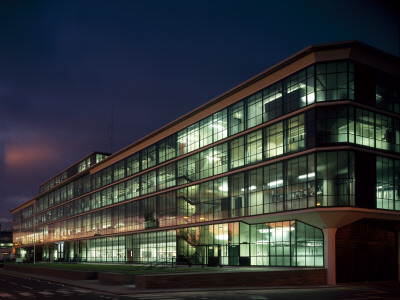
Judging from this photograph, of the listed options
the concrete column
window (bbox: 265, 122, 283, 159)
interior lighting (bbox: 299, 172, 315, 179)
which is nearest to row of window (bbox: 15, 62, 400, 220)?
window (bbox: 265, 122, 283, 159)

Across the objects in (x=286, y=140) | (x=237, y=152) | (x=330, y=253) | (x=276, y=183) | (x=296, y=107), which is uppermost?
(x=296, y=107)

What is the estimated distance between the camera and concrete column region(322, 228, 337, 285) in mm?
35594

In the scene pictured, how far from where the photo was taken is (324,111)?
122ft

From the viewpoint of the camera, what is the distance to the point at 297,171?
3872 centimetres

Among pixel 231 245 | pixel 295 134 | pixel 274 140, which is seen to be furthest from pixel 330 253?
pixel 231 245

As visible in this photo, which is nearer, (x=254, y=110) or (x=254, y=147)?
(x=254, y=147)

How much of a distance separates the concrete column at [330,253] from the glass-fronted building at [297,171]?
3.0 inches

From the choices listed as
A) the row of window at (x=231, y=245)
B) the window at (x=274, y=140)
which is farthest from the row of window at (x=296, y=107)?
the row of window at (x=231, y=245)

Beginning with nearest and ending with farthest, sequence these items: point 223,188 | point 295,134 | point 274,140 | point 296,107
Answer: point 295,134 → point 296,107 → point 274,140 → point 223,188

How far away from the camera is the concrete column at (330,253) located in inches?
1401

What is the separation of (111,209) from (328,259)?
46.4 meters

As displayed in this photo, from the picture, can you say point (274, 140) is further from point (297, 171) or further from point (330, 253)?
point (330, 253)

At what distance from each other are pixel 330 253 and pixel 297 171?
705cm

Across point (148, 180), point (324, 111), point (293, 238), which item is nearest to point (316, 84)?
point (324, 111)
